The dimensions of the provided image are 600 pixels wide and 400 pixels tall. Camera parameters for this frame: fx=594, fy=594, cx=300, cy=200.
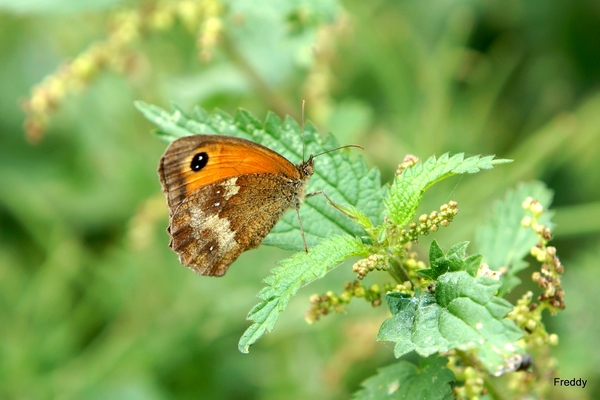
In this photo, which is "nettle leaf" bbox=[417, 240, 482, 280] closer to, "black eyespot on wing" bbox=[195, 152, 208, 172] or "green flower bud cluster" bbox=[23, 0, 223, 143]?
"black eyespot on wing" bbox=[195, 152, 208, 172]

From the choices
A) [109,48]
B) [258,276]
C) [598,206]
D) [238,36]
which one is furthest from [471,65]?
[109,48]

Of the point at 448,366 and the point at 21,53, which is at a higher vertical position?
the point at 21,53

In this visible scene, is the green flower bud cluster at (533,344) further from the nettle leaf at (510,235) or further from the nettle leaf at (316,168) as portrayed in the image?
the nettle leaf at (316,168)

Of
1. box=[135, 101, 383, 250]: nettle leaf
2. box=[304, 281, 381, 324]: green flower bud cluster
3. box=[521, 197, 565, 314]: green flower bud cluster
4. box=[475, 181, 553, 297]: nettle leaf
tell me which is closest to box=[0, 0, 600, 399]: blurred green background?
box=[135, 101, 383, 250]: nettle leaf

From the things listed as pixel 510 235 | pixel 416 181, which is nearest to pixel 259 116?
pixel 510 235

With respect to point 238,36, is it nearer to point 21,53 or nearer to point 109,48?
point 109,48

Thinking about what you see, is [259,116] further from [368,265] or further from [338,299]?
[368,265]
